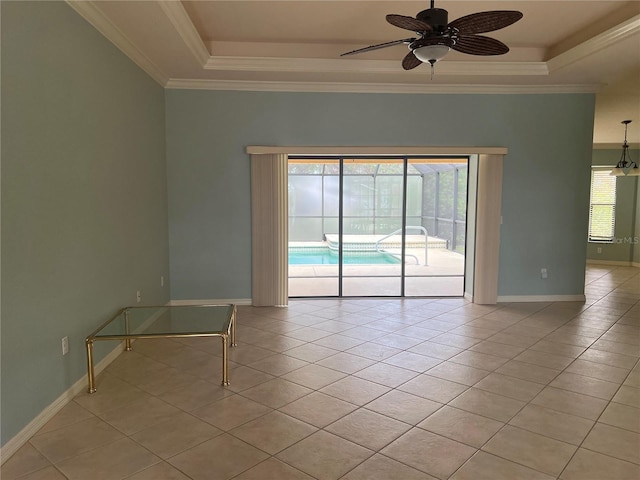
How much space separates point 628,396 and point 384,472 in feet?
6.74

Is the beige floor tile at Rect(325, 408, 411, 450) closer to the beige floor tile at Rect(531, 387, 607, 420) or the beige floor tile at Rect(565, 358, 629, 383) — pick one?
the beige floor tile at Rect(531, 387, 607, 420)

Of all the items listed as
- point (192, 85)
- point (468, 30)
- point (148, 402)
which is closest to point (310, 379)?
point (148, 402)

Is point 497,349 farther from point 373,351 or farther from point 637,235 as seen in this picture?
point 637,235

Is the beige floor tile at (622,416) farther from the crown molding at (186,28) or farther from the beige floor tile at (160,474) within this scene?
the crown molding at (186,28)

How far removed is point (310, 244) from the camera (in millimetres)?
6930

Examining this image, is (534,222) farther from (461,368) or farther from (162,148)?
(162,148)

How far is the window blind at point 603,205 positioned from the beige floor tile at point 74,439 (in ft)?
33.6

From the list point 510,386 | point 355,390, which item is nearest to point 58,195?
point 355,390

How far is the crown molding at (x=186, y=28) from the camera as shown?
10.9 feet

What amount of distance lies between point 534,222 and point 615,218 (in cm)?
534

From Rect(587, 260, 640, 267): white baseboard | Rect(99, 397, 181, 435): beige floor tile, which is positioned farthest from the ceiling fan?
Rect(587, 260, 640, 267): white baseboard

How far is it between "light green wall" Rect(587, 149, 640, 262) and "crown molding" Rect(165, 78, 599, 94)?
5.02 metres

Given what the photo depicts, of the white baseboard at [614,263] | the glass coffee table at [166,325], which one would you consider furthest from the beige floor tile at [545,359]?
the white baseboard at [614,263]

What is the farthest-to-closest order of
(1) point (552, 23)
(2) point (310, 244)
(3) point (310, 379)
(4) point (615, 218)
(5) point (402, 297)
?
1. (4) point (615, 218)
2. (2) point (310, 244)
3. (5) point (402, 297)
4. (1) point (552, 23)
5. (3) point (310, 379)
